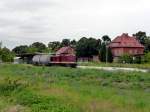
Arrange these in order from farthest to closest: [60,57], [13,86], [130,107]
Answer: [60,57], [13,86], [130,107]

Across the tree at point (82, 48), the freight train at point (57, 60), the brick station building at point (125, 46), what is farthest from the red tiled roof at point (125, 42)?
the freight train at point (57, 60)

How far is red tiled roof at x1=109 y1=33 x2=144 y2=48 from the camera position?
408ft

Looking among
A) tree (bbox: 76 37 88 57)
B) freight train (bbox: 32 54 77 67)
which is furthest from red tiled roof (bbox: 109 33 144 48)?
freight train (bbox: 32 54 77 67)

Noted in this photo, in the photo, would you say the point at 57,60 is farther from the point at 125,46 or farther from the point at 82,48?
the point at 82,48

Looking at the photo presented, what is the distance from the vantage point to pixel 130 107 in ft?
50.5

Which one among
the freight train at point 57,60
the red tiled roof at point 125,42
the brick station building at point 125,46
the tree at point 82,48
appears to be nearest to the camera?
the freight train at point 57,60

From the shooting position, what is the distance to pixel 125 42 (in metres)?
126

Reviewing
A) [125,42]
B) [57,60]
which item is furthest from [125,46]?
[57,60]

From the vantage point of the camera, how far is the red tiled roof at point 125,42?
408 feet

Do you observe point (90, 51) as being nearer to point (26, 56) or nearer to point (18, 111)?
point (26, 56)

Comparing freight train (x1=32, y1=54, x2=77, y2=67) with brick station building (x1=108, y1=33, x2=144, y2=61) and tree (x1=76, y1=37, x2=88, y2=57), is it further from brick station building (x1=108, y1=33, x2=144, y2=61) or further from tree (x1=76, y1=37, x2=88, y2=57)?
tree (x1=76, y1=37, x2=88, y2=57)

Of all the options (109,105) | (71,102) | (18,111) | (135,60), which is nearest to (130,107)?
(109,105)

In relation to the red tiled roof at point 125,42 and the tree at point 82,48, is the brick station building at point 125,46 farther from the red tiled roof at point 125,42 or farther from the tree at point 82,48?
the tree at point 82,48

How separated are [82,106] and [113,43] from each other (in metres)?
114
